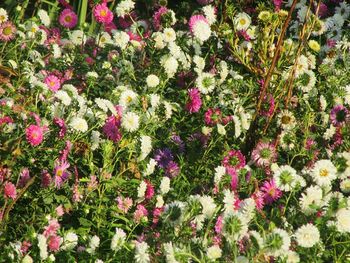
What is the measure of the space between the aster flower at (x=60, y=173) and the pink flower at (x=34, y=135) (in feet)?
0.43

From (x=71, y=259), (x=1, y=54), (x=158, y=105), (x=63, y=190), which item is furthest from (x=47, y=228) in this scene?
(x=1, y=54)

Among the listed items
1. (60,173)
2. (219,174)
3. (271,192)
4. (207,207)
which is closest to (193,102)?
(219,174)

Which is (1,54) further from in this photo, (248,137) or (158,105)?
(248,137)

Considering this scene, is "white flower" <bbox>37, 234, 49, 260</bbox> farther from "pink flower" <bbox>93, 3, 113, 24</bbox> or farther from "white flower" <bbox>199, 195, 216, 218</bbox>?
"pink flower" <bbox>93, 3, 113, 24</bbox>

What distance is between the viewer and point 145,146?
326cm

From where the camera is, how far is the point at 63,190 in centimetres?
321

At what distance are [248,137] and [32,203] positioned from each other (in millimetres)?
1100

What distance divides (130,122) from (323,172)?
844 millimetres

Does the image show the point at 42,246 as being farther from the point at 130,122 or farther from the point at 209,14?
the point at 209,14

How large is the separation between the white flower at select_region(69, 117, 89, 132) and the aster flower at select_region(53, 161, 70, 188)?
0.64 feet

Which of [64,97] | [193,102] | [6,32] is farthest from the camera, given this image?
[6,32]

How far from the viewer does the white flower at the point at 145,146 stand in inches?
128

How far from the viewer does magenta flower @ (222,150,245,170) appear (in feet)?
11.0

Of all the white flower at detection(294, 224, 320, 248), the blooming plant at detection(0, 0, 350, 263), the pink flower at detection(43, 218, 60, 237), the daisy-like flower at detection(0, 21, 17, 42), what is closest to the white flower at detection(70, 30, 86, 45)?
the blooming plant at detection(0, 0, 350, 263)
